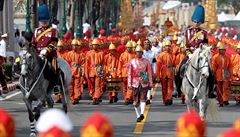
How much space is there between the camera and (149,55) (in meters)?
25.6

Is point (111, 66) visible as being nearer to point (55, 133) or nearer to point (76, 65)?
point (76, 65)

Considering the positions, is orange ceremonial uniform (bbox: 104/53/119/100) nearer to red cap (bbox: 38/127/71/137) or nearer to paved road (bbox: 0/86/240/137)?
paved road (bbox: 0/86/240/137)

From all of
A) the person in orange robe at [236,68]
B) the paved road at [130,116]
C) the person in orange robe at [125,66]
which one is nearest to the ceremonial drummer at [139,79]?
the paved road at [130,116]

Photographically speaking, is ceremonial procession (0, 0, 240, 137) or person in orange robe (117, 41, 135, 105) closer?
ceremonial procession (0, 0, 240, 137)

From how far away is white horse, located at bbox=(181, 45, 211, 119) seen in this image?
16.3 metres

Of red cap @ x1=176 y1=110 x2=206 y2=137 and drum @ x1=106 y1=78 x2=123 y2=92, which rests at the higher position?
red cap @ x1=176 y1=110 x2=206 y2=137

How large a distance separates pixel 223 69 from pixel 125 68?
2.76 m

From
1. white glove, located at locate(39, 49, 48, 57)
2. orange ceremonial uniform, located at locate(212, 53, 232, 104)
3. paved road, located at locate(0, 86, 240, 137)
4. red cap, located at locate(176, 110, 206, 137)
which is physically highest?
white glove, located at locate(39, 49, 48, 57)

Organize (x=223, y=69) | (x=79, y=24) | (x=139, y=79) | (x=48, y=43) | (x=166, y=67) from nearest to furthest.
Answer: (x=48, y=43) → (x=139, y=79) → (x=223, y=69) → (x=166, y=67) → (x=79, y=24)

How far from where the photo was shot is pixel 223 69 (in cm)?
2447

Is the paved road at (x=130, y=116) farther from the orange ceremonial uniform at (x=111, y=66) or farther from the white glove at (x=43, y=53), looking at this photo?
the white glove at (x=43, y=53)

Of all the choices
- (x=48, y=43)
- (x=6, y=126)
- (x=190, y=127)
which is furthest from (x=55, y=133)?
(x=48, y=43)

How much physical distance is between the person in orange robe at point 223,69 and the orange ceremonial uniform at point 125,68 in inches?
94.2

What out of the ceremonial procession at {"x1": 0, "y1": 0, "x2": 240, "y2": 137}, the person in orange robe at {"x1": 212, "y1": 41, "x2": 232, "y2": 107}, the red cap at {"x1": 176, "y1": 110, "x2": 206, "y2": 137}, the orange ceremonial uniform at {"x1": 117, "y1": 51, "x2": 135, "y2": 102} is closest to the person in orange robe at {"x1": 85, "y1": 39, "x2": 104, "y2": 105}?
the ceremonial procession at {"x1": 0, "y1": 0, "x2": 240, "y2": 137}
